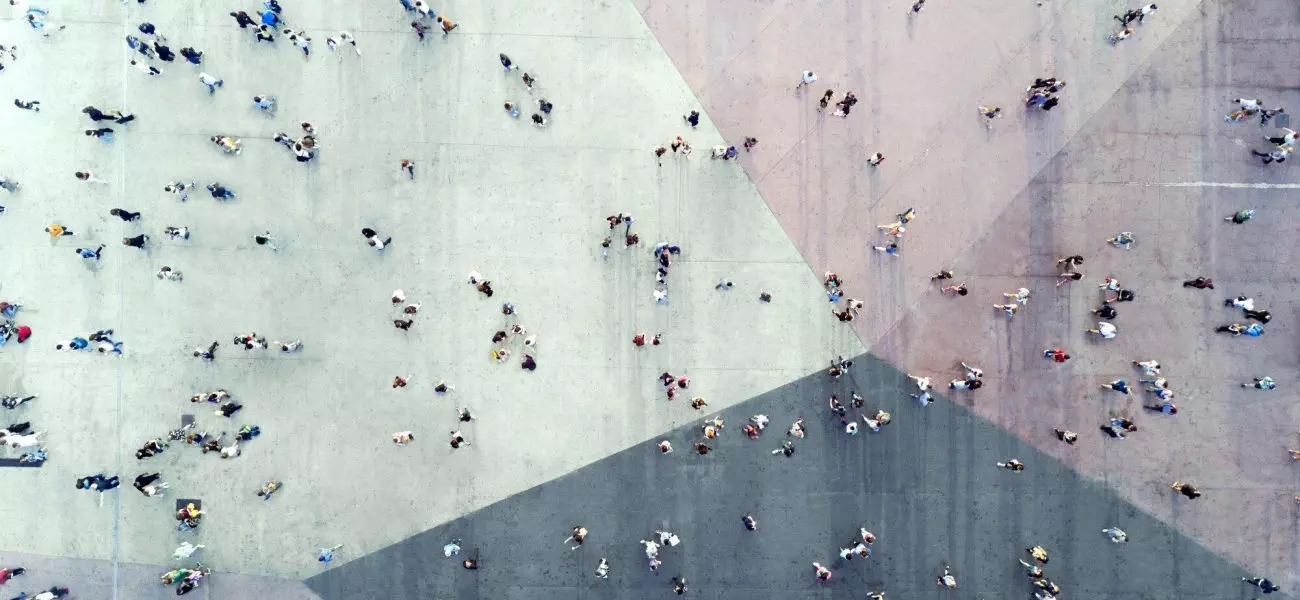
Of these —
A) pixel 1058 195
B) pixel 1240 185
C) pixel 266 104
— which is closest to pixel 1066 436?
pixel 1058 195

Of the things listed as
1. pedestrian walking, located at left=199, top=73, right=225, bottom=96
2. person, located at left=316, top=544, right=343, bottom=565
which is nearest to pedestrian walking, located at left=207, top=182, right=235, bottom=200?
pedestrian walking, located at left=199, top=73, right=225, bottom=96

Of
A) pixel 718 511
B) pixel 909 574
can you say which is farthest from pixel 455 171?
pixel 909 574

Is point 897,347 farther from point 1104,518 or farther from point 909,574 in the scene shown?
point 1104,518

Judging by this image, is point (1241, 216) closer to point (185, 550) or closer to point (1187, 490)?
point (1187, 490)

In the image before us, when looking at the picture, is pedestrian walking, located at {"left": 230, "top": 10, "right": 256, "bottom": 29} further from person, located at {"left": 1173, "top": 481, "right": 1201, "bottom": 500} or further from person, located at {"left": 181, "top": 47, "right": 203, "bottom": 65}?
person, located at {"left": 1173, "top": 481, "right": 1201, "bottom": 500}

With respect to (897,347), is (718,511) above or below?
below

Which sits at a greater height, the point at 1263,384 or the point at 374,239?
the point at 374,239

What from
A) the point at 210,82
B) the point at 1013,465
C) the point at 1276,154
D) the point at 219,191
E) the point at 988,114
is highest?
the point at 210,82
